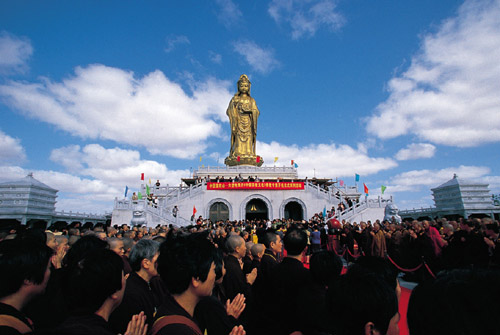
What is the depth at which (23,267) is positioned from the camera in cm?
200

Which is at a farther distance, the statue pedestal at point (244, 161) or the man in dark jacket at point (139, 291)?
the statue pedestal at point (244, 161)

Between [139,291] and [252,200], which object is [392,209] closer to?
[252,200]

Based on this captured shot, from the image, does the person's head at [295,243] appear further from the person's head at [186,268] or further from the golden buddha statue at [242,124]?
the golden buddha statue at [242,124]

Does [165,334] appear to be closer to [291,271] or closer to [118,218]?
[291,271]

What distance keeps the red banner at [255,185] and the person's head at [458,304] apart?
24.1 metres

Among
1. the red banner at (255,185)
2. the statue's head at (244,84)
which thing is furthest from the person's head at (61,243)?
the statue's head at (244,84)

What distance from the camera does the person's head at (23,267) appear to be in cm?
195

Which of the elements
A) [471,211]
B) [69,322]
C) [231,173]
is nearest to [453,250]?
[69,322]

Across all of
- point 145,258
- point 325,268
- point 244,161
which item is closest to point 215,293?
point 145,258

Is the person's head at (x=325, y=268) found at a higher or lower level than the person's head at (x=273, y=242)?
lower

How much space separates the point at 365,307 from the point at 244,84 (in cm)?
3617

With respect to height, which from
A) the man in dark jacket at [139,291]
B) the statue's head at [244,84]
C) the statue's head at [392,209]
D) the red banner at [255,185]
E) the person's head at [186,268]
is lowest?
the man in dark jacket at [139,291]

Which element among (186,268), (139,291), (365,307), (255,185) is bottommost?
(139,291)

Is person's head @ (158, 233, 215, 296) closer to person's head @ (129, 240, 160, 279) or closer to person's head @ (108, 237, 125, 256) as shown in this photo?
person's head @ (129, 240, 160, 279)
